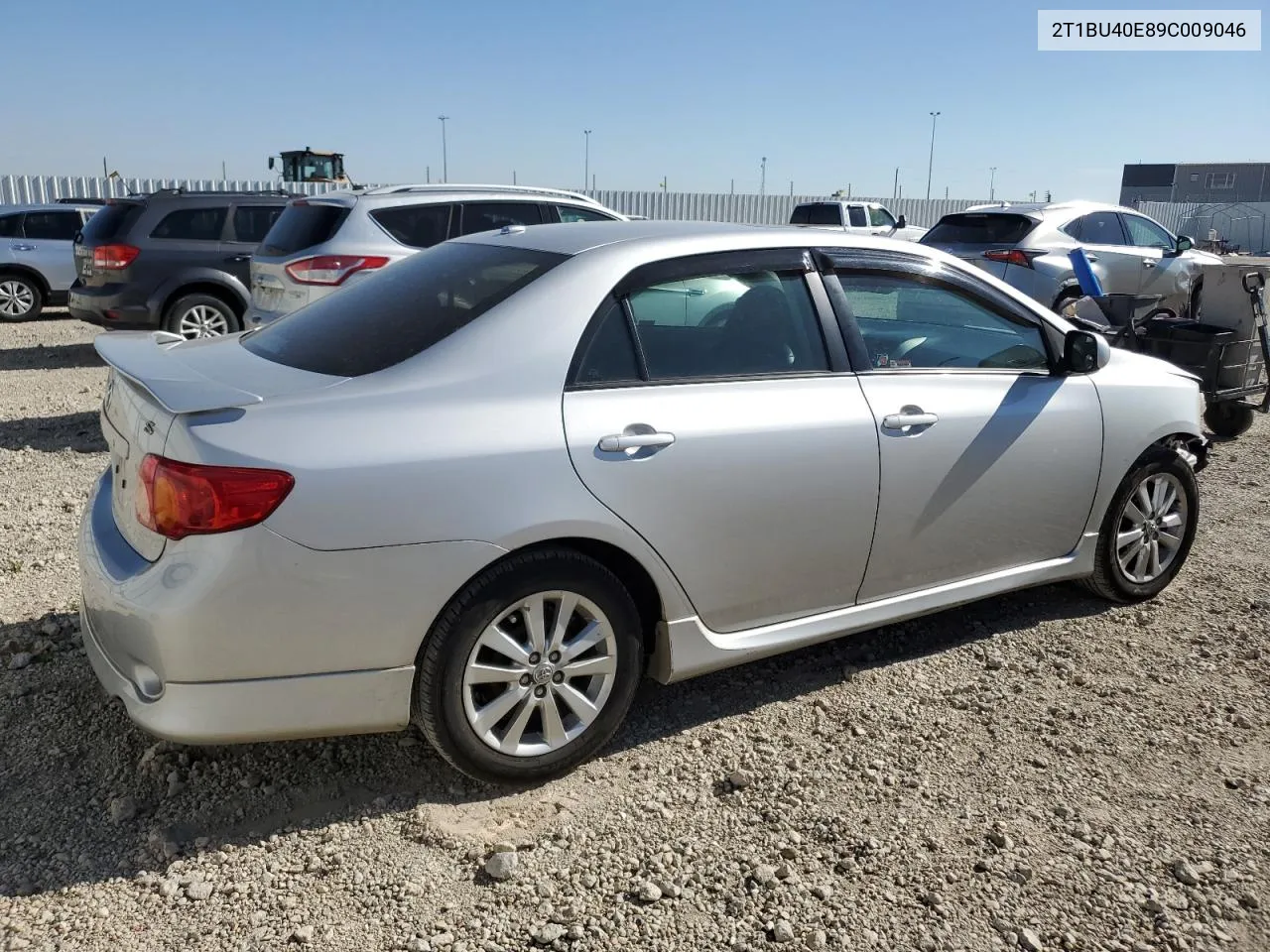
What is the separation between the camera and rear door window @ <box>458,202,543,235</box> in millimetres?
8680

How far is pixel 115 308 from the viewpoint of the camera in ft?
34.0

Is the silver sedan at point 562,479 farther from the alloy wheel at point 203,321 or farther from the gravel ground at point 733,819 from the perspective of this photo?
the alloy wheel at point 203,321

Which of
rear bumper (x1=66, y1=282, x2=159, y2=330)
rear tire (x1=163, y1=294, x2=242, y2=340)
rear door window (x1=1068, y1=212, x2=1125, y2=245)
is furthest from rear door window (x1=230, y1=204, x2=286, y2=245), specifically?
rear door window (x1=1068, y1=212, x2=1125, y2=245)

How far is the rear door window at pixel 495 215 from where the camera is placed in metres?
8.68

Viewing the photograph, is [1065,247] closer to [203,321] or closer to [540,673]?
[203,321]

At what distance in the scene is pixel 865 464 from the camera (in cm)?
354

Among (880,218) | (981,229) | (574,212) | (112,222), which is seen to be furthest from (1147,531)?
(880,218)

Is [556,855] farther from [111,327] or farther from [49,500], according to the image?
[111,327]

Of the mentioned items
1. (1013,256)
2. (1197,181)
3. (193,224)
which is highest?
(1197,181)

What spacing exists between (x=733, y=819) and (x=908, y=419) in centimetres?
149

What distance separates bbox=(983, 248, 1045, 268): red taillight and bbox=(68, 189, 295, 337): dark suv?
7.76 metres

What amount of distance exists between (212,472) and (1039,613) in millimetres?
3517

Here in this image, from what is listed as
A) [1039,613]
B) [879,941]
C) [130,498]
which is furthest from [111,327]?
[879,941]

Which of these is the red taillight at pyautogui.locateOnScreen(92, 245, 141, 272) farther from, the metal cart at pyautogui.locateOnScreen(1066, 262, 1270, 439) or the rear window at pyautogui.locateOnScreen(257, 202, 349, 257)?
the metal cart at pyautogui.locateOnScreen(1066, 262, 1270, 439)
